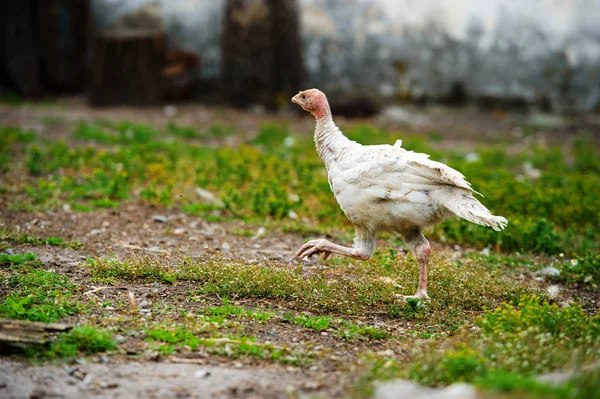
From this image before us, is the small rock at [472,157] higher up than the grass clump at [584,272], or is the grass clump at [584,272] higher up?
the small rock at [472,157]

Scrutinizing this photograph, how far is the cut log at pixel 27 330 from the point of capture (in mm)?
4082

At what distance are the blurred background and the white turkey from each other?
7.92m

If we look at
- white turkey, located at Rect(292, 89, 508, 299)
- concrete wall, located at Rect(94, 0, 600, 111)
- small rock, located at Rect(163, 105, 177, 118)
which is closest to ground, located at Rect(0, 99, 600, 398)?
white turkey, located at Rect(292, 89, 508, 299)

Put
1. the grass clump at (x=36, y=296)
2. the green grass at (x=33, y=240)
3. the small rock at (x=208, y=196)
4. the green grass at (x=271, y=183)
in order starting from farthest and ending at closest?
the small rock at (x=208, y=196) → the green grass at (x=271, y=183) → the green grass at (x=33, y=240) → the grass clump at (x=36, y=296)

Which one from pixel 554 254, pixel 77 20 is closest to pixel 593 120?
pixel 554 254

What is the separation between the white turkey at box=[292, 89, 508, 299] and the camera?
504cm

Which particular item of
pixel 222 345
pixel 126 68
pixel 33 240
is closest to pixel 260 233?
pixel 33 240

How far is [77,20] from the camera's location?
1377 centimetres

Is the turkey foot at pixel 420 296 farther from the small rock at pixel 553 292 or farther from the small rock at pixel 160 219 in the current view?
the small rock at pixel 160 219

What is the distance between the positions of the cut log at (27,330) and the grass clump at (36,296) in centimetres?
22

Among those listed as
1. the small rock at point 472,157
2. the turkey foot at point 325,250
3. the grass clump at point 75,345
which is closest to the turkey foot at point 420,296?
the turkey foot at point 325,250

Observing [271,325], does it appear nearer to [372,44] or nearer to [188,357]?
[188,357]

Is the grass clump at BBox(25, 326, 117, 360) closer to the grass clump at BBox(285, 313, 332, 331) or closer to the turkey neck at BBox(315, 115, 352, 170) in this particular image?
the grass clump at BBox(285, 313, 332, 331)

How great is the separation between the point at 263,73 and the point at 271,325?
894cm
